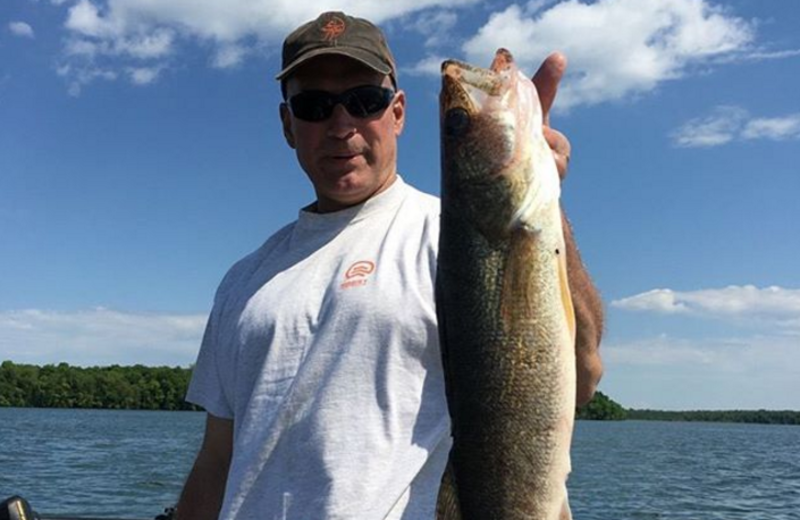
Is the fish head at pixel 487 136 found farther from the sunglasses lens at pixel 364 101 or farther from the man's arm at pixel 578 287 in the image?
the sunglasses lens at pixel 364 101

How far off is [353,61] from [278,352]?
3.45 ft

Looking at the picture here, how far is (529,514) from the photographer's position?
219 centimetres

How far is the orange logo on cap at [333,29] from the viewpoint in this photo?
3.22 m

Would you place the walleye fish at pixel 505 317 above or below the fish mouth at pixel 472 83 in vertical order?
below

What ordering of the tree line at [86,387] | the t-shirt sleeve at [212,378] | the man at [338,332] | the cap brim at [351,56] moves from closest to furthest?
the man at [338,332], the cap brim at [351,56], the t-shirt sleeve at [212,378], the tree line at [86,387]

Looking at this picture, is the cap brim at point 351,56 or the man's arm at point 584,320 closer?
the man's arm at point 584,320

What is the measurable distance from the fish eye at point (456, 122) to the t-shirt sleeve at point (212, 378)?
4.70 feet

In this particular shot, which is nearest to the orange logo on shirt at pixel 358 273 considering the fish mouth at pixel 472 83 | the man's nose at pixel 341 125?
the man's nose at pixel 341 125

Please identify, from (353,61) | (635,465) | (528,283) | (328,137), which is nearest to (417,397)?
(528,283)

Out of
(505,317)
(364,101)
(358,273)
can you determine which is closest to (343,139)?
(364,101)

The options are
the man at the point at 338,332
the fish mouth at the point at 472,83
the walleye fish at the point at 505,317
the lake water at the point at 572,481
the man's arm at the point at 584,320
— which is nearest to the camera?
the walleye fish at the point at 505,317

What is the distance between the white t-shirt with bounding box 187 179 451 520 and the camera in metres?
2.75

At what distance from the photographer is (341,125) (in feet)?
10.4

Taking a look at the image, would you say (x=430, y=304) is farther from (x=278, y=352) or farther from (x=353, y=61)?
(x=353, y=61)
